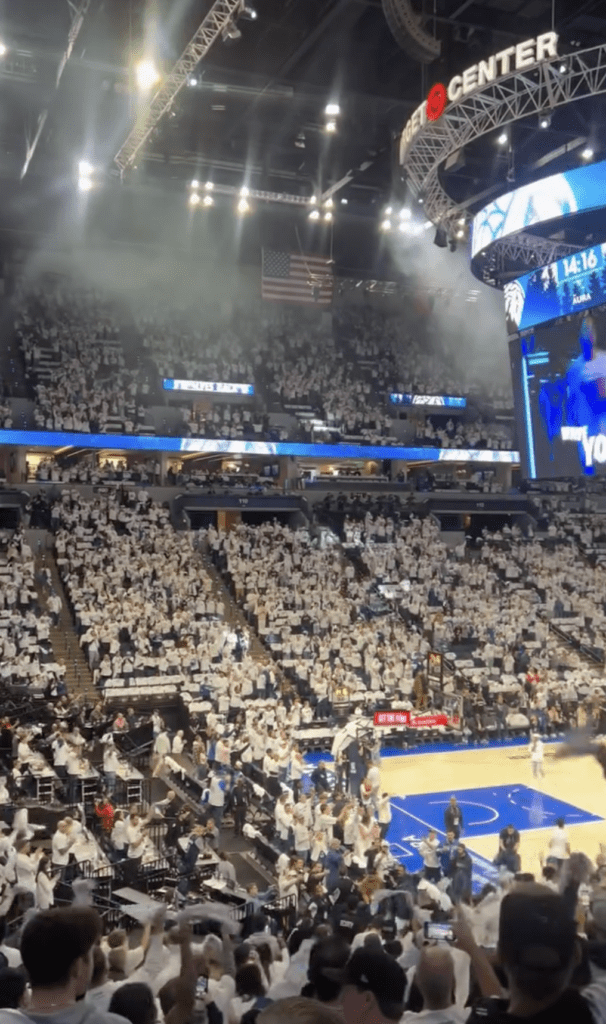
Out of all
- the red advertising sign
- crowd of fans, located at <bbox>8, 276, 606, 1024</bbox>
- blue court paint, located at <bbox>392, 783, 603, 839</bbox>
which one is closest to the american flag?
crowd of fans, located at <bbox>8, 276, 606, 1024</bbox>

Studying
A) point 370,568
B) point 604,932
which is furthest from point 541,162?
point 604,932


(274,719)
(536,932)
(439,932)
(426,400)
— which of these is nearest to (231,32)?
(274,719)

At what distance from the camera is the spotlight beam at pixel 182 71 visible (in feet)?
58.5

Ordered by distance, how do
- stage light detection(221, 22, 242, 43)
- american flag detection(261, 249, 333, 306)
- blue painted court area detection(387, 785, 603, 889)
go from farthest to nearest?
american flag detection(261, 249, 333, 306) < blue painted court area detection(387, 785, 603, 889) < stage light detection(221, 22, 242, 43)

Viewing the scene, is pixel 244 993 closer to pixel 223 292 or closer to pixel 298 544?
pixel 298 544

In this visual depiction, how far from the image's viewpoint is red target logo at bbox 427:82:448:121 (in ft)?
56.9

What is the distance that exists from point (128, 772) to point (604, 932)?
14059 mm

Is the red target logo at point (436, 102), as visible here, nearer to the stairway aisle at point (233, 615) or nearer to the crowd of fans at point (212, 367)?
the stairway aisle at point (233, 615)

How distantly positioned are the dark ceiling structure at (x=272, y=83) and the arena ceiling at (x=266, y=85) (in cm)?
4

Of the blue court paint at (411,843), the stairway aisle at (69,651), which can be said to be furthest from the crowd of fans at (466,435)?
the blue court paint at (411,843)

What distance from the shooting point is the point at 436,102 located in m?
17.5

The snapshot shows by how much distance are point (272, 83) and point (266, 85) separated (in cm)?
16

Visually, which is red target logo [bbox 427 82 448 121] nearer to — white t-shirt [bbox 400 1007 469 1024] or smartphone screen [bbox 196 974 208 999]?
smartphone screen [bbox 196 974 208 999]

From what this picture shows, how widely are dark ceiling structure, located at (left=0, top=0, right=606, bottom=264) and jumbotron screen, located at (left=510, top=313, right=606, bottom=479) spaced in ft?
13.7
